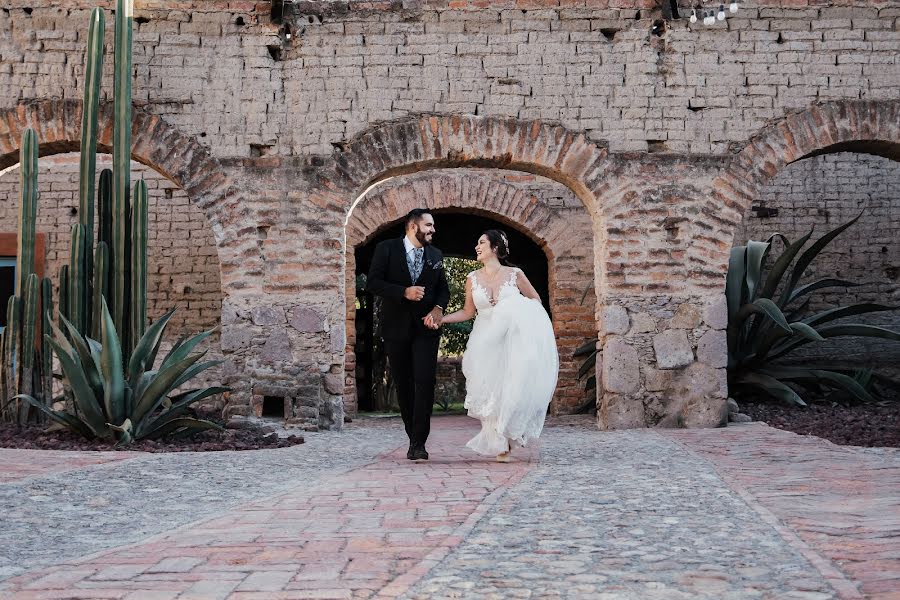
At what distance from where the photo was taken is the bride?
5223 mm

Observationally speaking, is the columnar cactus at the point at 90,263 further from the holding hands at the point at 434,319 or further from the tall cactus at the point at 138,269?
the holding hands at the point at 434,319

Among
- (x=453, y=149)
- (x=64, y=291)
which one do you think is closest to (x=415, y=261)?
(x=453, y=149)

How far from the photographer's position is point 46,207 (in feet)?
33.9

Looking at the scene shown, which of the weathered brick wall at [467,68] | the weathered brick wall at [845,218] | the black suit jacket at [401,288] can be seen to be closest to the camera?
the black suit jacket at [401,288]

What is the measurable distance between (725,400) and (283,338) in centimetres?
338

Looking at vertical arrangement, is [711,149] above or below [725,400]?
above

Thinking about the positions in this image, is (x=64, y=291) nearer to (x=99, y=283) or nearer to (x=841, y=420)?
(x=99, y=283)

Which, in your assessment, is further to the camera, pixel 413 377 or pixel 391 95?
pixel 391 95

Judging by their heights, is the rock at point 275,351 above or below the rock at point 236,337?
below

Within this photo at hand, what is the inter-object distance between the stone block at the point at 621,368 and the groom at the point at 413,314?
2.24 meters

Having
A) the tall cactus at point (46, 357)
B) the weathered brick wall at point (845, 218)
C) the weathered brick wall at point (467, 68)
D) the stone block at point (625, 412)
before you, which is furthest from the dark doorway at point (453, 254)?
the tall cactus at point (46, 357)

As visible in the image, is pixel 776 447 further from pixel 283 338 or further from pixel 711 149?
pixel 283 338

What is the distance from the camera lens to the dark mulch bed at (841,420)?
6.10m

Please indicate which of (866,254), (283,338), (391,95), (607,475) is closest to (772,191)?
(866,254)
